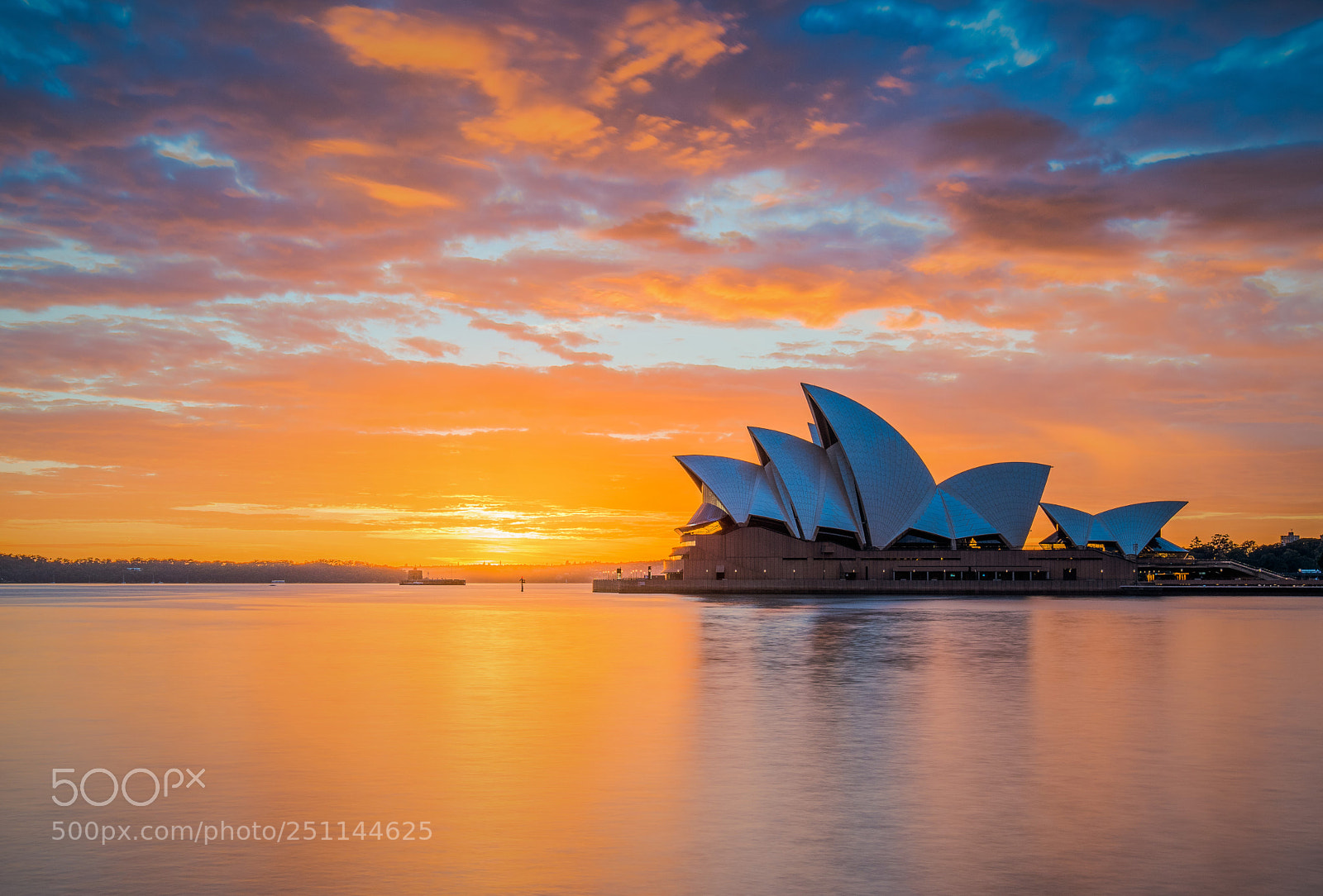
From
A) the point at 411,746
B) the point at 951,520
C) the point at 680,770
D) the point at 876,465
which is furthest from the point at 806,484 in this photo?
the point at 680,770

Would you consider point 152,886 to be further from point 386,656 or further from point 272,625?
point 272,625

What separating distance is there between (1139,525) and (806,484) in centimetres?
5515

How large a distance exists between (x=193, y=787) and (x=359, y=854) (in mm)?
4511

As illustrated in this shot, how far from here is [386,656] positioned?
1278 inches

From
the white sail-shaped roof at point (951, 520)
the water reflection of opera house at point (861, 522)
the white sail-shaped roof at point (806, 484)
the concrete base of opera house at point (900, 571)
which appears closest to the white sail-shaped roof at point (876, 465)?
the water reflection of opera house at point (861, 522)

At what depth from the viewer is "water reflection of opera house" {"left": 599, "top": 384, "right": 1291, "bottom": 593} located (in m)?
90.1

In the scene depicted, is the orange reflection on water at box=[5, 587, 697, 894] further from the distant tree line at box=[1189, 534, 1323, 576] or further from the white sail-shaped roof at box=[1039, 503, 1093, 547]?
the distant tree line at box=[1189, 534, 1323, 576]

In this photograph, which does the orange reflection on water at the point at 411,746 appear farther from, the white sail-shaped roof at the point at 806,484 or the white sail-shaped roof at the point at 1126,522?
the white sail-shaped roof at the point at 1126,522

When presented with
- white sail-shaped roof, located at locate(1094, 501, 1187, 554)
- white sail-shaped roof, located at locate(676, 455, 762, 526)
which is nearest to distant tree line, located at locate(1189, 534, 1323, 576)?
white sail-shaped roof, located at locate(1094, 501, 1187, 554)

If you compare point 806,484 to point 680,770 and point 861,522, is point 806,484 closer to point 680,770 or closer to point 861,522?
point 861,522

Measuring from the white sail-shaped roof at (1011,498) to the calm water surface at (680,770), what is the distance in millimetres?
69607

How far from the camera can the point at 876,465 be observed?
292ft

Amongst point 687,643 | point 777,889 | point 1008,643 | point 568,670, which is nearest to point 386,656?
point 568,670

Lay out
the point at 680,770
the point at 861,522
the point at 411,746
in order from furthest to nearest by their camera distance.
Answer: the point at 861,522
the point at 411,746
the point at 680,770
